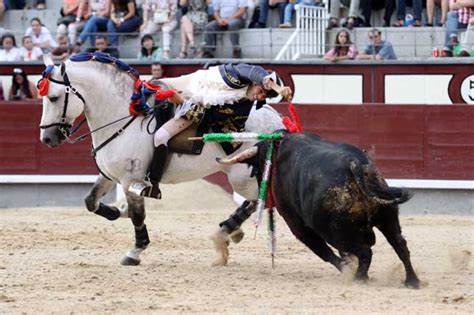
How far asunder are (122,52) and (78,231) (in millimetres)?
4505

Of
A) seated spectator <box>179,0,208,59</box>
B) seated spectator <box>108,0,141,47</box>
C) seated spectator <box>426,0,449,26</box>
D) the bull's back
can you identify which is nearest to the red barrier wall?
seated spectator <box>426,0,449,26</box>

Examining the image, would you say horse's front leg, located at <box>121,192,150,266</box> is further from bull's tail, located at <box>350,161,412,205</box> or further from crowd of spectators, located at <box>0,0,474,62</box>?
crowd of spectators, located at <box>0,0,474,62</box>

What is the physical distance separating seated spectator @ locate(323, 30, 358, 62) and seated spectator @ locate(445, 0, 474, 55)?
1051mm

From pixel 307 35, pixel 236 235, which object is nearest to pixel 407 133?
pixel 307 35

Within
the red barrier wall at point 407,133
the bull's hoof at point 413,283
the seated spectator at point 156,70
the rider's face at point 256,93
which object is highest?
the rider's face at point 256,93

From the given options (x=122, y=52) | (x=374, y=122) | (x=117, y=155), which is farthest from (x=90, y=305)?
(x=122, y=52)

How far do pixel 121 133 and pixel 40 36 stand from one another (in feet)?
22.5

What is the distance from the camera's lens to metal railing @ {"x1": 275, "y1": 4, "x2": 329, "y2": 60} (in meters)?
14.3

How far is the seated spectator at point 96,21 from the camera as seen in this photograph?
14.9m

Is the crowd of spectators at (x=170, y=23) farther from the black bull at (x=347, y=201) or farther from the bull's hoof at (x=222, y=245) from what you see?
the black bull at (x=347, y=201)

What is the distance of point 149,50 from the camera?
14.4 meters

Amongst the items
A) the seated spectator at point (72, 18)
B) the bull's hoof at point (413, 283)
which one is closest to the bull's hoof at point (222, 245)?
the bull's hoof at point (413, 283)

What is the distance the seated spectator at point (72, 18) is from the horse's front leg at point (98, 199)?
652cm

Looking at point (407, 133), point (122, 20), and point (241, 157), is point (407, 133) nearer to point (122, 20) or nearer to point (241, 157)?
point (122, 20)
